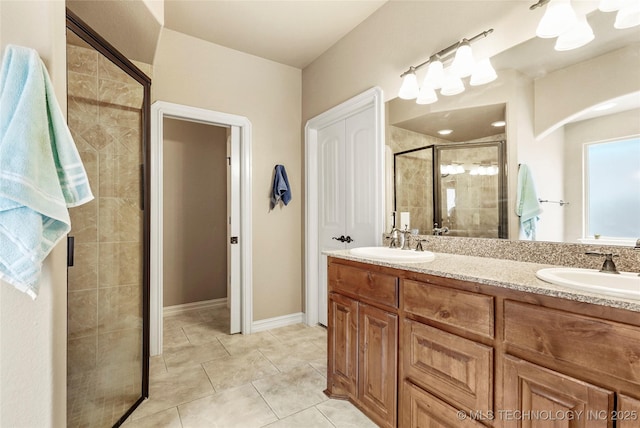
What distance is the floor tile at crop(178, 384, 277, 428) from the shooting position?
5.32 ft

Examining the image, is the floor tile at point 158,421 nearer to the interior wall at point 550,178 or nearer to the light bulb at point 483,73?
the interior wall at point 550,178

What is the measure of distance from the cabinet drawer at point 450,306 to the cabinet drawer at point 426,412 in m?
0.35

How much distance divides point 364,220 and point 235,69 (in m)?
1.93

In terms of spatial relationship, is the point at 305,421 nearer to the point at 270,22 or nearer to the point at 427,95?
the point at 427,95

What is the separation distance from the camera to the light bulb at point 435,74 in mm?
1828

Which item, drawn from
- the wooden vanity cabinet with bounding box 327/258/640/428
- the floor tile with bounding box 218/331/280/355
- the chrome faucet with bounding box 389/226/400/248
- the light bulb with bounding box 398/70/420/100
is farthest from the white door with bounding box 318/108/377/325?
the wooden vanity cabinet with bounding box 327/258/640/428

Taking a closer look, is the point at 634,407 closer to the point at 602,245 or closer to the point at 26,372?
the point at 602,245

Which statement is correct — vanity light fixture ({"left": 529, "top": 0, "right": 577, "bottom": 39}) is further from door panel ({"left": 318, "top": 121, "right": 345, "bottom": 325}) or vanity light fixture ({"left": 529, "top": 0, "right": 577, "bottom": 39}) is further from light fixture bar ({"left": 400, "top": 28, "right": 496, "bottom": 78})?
door panel ({"left": 318, "top": 121, "right": 345, "bottom": 325})

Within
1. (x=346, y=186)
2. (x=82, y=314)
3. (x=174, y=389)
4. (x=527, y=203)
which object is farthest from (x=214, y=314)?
(x=527, y=203)

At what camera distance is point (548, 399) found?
0.93 meters

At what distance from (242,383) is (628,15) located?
2751mm

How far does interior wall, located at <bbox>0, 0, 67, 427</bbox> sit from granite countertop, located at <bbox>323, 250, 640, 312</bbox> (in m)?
1.30

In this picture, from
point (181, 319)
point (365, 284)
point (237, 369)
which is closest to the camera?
point (365, 284)

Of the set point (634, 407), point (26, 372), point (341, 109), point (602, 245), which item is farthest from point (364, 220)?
point (26, 372)
